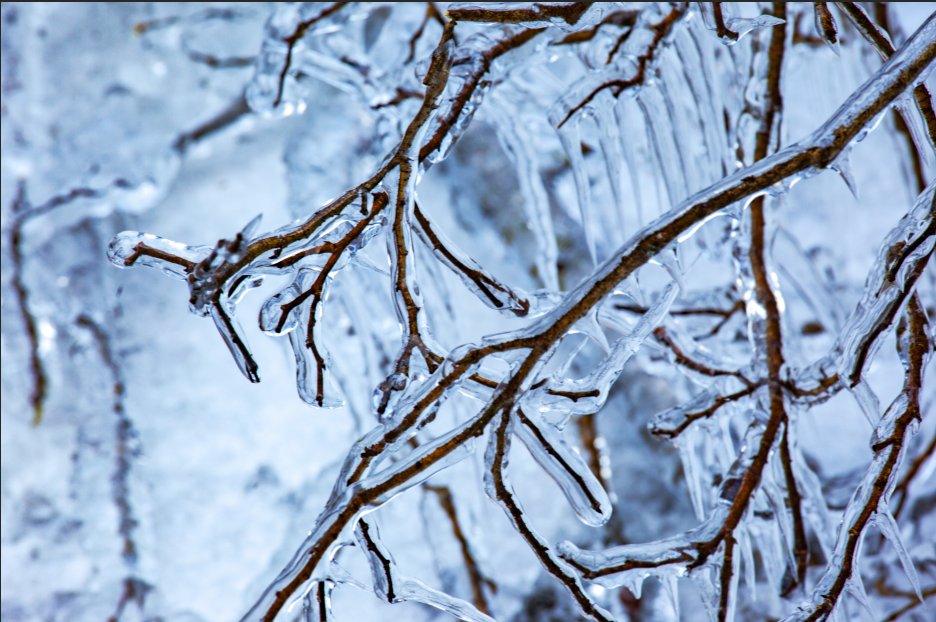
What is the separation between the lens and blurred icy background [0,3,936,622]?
0.97 metres

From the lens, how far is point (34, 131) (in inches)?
42.3

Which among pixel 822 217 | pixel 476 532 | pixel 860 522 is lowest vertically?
pixel 860 522

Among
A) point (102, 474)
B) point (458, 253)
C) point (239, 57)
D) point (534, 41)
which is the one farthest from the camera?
point (239, 57)

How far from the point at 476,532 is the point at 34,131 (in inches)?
31.3

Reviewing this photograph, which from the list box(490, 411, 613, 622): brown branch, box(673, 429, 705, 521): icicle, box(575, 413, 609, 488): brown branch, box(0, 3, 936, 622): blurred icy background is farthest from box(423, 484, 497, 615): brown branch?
box(490, 411, 613, 622): brown branch

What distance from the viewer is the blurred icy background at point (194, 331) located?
97 centimetres

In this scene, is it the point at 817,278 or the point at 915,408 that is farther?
the point at 817,278

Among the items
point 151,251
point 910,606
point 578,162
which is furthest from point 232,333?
point 910,606

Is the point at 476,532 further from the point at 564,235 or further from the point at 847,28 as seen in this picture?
the point at 847,28

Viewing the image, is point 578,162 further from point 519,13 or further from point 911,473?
point 911,473

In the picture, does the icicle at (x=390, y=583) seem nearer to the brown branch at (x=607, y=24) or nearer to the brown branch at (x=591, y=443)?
the brown branch at (x=607, y=24)

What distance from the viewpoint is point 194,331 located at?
1.08m

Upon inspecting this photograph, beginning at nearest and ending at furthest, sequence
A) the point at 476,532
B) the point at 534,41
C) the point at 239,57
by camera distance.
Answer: the point at 534,41 < the point at 476,532 < the point at 239,57

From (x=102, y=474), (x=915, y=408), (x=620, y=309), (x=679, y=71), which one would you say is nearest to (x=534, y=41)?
(x=679, y=71)
